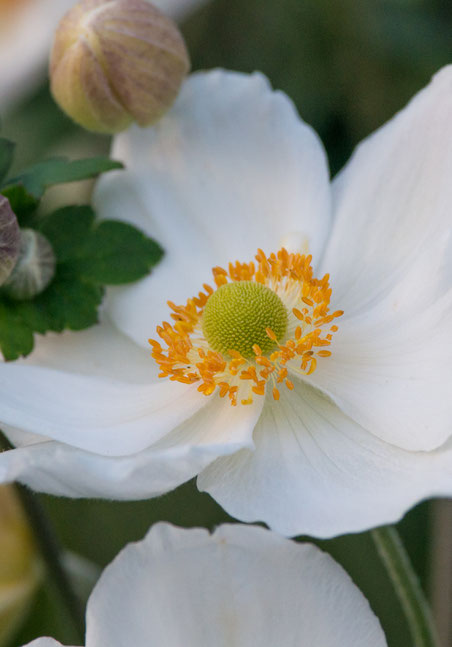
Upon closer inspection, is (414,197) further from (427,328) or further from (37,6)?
(37,6)

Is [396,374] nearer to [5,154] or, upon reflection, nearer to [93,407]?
[93,407]

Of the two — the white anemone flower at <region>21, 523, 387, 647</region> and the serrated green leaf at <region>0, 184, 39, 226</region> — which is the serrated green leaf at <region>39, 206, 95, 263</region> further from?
the white anemone flower at <region>21, 523, 387, 647</region>

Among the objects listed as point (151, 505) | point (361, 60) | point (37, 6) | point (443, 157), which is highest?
point (443, 157)

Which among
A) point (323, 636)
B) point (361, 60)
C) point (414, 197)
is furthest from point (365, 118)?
point (323, 636)

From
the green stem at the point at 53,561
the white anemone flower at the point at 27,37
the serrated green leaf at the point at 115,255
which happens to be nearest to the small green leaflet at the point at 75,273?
the serrated green leaf at the point at 115,255

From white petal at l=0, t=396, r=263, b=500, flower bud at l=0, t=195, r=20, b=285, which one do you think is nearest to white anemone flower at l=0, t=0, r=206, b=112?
flower bud at l=0, t=195, r=20, b=285
